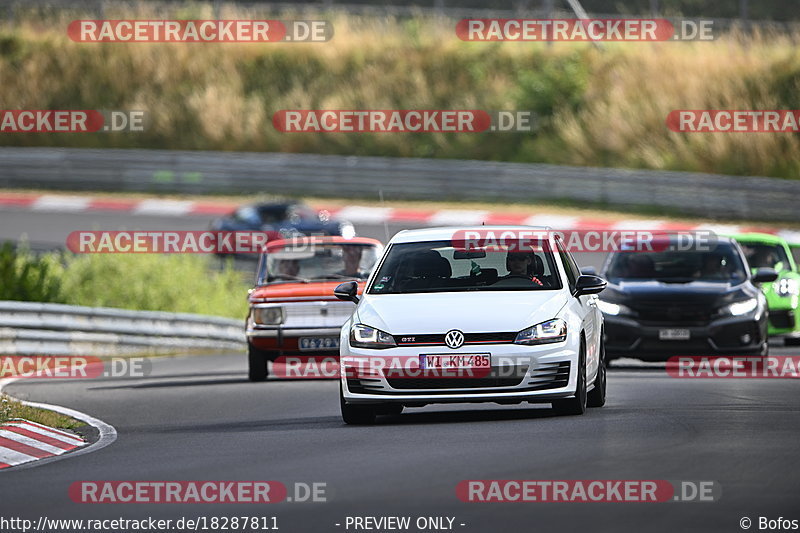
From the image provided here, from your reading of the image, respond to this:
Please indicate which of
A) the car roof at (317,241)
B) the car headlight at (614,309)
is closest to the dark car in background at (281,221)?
the car roof at (317,241)

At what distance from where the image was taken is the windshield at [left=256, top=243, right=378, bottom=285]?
63.4 feet

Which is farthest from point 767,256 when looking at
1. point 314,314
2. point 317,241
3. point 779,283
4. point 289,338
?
point 289,338

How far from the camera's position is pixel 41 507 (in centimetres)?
902

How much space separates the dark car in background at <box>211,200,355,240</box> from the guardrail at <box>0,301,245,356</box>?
788cm

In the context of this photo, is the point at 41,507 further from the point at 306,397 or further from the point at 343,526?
the point at 306,397

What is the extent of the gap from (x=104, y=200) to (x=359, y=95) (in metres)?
10.9

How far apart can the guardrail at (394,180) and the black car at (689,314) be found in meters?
18.8

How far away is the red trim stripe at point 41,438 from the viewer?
41.2ft

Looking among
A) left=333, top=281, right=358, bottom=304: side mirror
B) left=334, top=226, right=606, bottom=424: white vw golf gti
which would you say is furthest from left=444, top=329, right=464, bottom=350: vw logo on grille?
left=333, top=281, right=358, bottom=304: side mirror

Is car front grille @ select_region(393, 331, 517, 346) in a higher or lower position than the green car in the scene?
lower

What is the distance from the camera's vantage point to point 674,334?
18.1 metres

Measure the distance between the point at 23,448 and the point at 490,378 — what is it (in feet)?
11.3

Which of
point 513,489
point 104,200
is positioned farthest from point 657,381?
point 104,200

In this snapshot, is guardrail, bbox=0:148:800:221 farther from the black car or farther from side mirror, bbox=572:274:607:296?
side mirror, bbox=572:274:607:296
